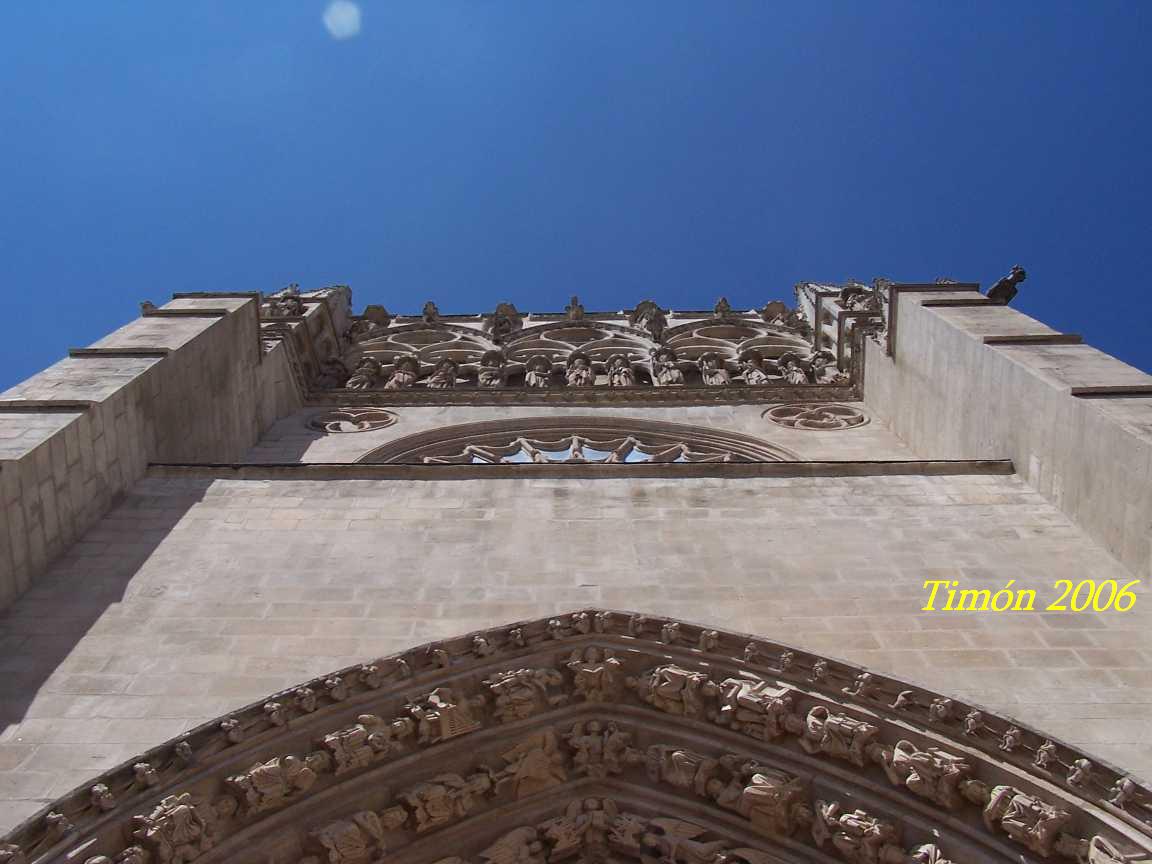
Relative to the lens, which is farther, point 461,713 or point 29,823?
point 461,713

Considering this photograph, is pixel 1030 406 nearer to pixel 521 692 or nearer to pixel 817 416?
pixel 817 416

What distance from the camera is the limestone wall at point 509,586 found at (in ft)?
21.3

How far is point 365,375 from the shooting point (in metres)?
17.8

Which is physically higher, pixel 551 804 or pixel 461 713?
pixel 461 713

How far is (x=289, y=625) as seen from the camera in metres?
7.31

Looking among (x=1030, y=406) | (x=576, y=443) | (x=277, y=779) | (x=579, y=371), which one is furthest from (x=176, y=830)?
(x=579, y=371)

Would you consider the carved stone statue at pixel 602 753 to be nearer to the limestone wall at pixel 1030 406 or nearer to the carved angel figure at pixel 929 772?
the carved angel figure at pixel 929 772

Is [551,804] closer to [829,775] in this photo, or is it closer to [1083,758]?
[829,775]

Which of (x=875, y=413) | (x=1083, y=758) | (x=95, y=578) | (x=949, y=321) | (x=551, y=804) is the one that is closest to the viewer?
(x=1083, y=758)

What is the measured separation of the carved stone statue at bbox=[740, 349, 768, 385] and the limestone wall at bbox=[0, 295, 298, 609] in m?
7.40

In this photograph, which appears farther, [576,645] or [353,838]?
[576,645]

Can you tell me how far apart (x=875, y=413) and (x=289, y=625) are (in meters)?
10.0

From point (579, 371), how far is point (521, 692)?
11.3 metres

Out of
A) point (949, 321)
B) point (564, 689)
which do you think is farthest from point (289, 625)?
point (949, 321)
